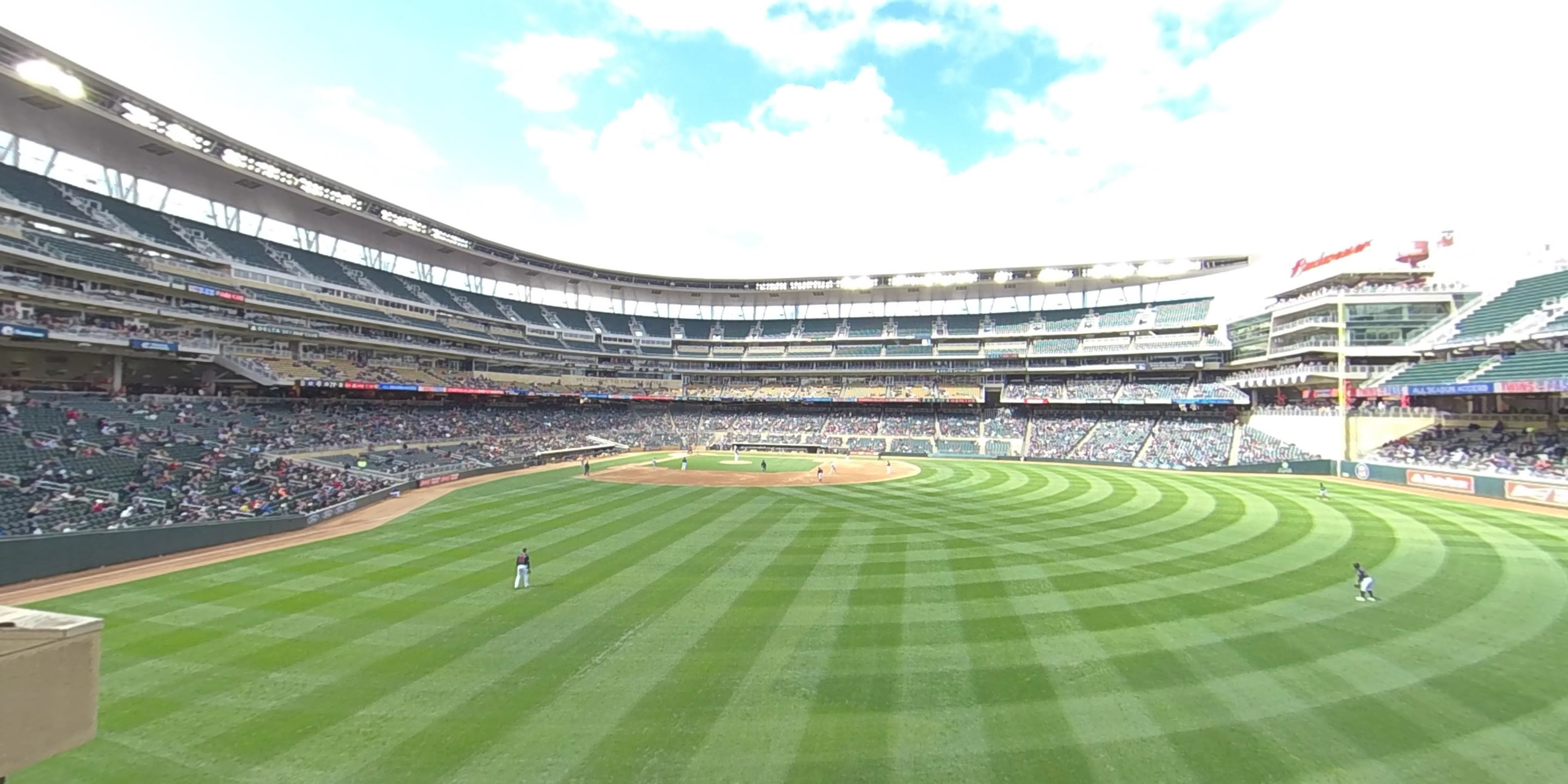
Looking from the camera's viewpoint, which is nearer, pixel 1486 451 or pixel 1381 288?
pixel 1486 451

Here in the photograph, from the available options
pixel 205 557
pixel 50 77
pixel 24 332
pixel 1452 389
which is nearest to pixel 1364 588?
pixel 1452 389

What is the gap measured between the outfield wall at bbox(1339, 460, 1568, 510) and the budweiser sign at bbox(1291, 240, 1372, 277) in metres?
17.2

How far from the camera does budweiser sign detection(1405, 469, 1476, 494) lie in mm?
31641

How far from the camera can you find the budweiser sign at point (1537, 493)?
27.6 metres

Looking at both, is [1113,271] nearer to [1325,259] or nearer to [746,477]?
[1325,259]

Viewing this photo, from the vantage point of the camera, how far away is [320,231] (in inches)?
2018

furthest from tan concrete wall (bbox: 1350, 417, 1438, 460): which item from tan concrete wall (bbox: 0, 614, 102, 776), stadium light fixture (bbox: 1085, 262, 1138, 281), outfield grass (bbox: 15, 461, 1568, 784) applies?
tan concrete wall (bbox: 0, 614, 102, 776)

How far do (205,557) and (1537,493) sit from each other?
5625cm

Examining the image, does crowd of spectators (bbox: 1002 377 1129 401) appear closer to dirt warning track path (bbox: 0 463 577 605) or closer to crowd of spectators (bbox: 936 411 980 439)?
crowd of spectators (bbox: 936 411 980 439)

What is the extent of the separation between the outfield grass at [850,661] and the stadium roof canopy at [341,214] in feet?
100

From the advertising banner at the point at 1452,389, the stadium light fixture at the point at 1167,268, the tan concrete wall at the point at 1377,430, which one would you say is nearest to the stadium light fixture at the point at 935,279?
the stadium light fixture at the point at 1167,268

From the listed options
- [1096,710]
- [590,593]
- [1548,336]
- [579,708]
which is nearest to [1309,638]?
[1096,710]

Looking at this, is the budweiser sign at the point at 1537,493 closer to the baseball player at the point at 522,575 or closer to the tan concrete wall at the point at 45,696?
the baseball player at the point at 522,575

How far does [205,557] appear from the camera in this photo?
2102 centimetres
